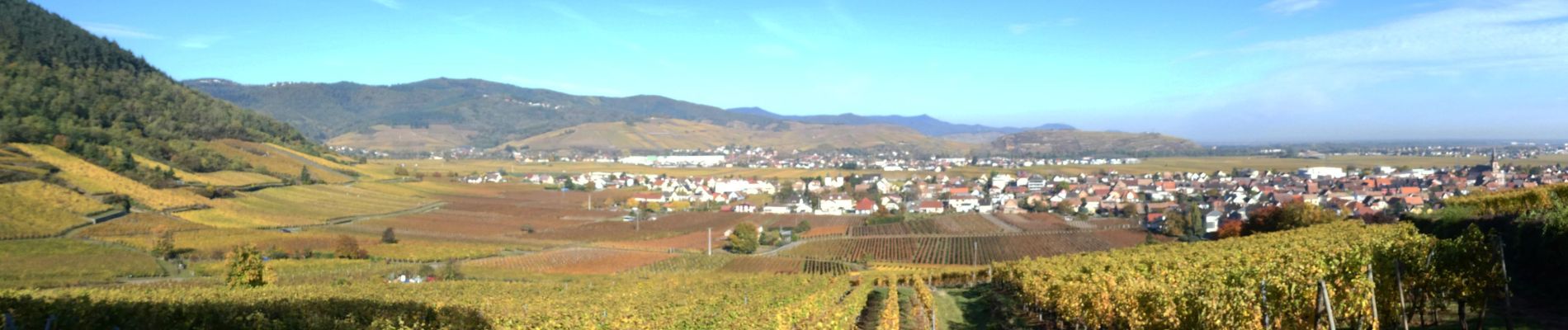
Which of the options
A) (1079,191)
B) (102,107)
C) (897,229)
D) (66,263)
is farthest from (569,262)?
(1079,191)

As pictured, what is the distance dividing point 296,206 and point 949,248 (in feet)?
136

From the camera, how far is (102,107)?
76.3 meters

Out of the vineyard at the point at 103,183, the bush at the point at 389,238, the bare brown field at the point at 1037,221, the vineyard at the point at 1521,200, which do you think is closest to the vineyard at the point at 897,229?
the bare brown field at the point at 1037,221

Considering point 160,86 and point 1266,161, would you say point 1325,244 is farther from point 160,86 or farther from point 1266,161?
point 1266,161

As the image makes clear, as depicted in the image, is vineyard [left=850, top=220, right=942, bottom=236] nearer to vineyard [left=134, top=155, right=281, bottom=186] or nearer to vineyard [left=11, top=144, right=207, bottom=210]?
vineyard [left=11, top=144, right=207, bottom=210]

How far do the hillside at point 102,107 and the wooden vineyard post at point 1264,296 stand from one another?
2414 inches

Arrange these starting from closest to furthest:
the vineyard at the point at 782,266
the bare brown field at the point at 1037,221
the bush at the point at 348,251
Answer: the bush at the point at 348,251
the vineyard at the point at 782,266
the bare brown field at the point at 1037,221

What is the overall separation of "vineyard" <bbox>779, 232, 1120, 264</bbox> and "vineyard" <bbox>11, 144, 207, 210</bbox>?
3320 cm

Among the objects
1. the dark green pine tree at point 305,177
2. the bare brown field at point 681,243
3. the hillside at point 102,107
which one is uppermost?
the hillside at point 102,107

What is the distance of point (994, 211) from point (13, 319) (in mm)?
76374

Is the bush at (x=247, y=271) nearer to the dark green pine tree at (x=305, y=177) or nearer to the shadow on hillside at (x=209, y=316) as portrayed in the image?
the shadow on hillside at (x=209, y=316)

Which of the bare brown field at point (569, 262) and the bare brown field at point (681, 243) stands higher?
the bare brown field at point (569, 262)

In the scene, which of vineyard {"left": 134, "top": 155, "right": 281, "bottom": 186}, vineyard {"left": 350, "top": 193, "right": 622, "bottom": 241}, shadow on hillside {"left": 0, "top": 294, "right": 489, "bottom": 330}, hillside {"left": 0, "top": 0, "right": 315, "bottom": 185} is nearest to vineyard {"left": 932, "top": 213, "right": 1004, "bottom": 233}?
vineyard {"left": 350, "top": 193, "right": 622, "bottom": 241}

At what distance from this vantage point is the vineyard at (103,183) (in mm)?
47688
